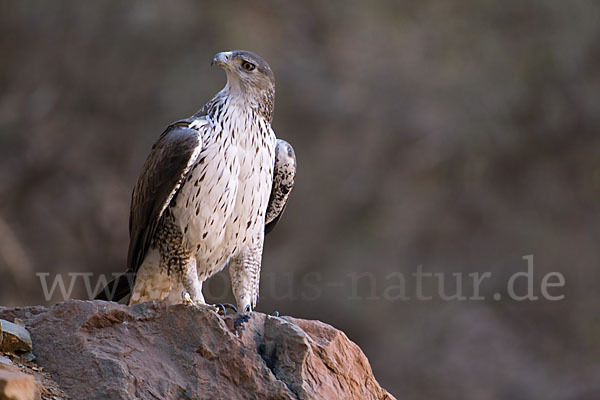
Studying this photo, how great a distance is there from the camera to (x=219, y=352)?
3730 mm

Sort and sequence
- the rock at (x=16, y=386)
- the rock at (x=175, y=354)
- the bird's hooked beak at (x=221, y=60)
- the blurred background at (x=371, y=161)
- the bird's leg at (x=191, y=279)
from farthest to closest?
the blurred background at (x=371, y=161) < the bird's hooked beak at (x=221, y=60) < the bird's leg at (x=191, y=279) < the rock at (x=175, y=354) < the rock at (x=16, y=386)

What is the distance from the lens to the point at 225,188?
193 inches

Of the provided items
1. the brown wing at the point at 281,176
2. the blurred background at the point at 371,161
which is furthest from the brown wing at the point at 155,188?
the blurred background at the point at 371,161

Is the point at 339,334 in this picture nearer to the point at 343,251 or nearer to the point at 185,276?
the point at 185,276

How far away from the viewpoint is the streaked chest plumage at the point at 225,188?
491 cm

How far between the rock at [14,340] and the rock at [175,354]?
2.5 inches

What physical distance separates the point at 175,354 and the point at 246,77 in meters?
2.13

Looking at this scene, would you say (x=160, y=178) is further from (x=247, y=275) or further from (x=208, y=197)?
(x=247, y=275)

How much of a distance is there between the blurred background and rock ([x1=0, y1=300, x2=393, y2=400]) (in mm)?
6406

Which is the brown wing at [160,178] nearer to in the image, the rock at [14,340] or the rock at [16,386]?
the rock at [14,340]

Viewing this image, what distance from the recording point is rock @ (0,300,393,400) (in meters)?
3.46

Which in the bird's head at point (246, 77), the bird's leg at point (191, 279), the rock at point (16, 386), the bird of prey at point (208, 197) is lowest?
the rock at point (16, 386)

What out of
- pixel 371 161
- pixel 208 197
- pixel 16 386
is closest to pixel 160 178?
pixel 208 197

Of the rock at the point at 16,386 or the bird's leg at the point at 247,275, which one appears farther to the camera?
the bird's leg at the point at 247,275
